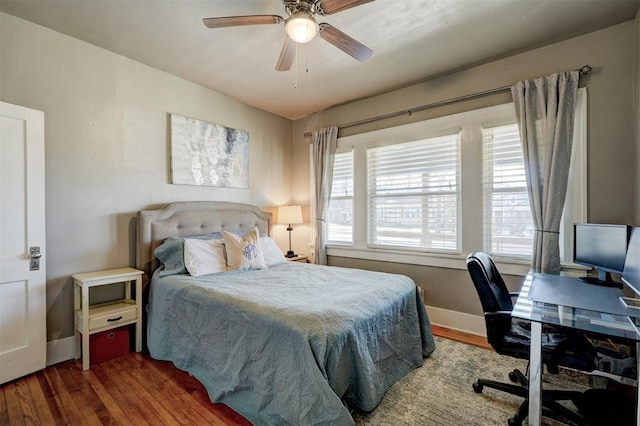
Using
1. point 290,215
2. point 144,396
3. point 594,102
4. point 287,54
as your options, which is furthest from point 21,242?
point 594,102

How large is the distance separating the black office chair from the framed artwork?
9.41 ft

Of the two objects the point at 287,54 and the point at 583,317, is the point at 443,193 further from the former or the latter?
the point at 287,54

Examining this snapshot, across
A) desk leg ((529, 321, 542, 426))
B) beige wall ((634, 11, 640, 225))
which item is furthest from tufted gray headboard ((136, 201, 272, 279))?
beige wall ((634, 11, 640, 225))

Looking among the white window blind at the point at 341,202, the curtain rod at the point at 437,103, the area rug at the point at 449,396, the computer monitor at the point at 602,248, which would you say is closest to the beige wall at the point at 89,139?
the white window blind at the point at 341,202

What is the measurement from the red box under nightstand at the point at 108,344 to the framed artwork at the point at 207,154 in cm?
152

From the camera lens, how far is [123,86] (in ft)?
9.06

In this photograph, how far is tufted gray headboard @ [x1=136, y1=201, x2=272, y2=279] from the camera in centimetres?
277

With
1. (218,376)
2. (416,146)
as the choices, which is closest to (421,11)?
(416,146)

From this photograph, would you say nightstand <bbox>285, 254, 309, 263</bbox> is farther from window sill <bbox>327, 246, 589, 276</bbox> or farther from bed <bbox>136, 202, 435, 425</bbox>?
bed <bbox>136, 202, 435, 425</bbox>

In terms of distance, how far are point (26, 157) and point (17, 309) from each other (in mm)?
1124

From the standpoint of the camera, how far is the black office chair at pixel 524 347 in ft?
5.12

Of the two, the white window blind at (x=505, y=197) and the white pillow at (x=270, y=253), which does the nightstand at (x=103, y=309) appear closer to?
the white pillow at (x=270, y=253)

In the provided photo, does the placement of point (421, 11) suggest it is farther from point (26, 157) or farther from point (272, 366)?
point (26, 157)

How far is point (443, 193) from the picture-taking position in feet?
10.3
